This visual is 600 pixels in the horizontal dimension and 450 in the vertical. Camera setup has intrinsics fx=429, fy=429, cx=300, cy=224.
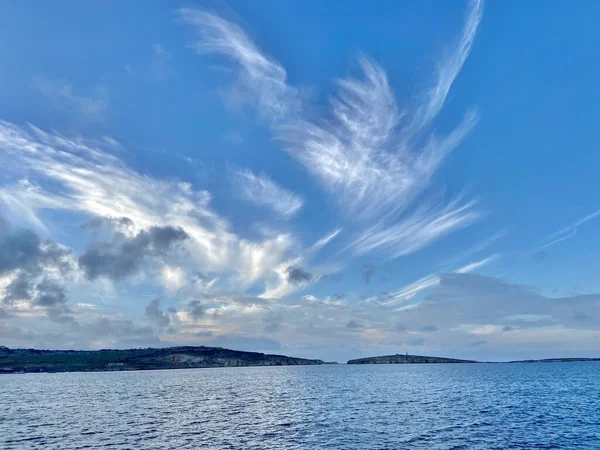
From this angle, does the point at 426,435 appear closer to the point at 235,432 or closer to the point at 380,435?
the point at 380,435

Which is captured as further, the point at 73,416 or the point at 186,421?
the point at 73,416

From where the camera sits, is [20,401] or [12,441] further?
[20,401]

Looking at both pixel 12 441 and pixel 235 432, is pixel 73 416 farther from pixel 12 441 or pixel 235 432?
pixel 235 432

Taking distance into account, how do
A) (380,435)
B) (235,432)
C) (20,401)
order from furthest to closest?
1. (20,401)
2. (235,432)
3. (380,435)

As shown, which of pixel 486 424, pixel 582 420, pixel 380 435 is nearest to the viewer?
pixel 380 435

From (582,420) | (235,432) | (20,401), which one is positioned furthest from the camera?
(20,401)

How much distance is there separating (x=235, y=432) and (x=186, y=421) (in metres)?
17.3

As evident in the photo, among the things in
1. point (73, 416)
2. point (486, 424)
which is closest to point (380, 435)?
point (486, 424)

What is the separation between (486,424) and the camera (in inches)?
3041

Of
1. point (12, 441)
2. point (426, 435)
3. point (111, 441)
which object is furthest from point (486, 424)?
point (12, 441)

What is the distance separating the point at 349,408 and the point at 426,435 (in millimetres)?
36180

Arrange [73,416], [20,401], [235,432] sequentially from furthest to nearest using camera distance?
[20,401] → [73,416] → [235,432]

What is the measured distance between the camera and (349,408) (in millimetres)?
100188

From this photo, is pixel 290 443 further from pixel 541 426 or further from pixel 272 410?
pixel 541 426
